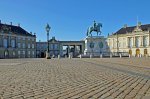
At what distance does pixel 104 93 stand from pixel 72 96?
40.4 inches

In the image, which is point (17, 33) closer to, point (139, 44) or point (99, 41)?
point (99, 41)

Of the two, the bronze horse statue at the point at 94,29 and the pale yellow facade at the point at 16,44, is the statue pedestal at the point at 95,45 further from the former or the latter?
the pale yellow facade at the point at 16,44

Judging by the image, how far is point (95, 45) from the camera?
57562 mm

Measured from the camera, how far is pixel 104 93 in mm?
6863

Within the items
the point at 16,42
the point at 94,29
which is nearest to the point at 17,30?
the point at 16,42

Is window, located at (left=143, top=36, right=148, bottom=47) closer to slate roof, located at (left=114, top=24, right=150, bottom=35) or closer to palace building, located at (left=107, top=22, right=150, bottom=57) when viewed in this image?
palace building, located at (left=107, top=22, right=150, bottom=57)

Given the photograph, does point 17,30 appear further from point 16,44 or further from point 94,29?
point 94,29

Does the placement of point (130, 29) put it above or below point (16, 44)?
above

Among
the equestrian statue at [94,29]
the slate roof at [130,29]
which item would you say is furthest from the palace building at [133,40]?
the equestrian statue at [94,29]

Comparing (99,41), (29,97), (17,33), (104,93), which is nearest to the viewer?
(29,97)

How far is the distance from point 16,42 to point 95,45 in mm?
35436

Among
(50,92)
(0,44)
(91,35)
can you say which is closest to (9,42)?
(0,44)

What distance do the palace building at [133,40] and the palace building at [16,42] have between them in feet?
107

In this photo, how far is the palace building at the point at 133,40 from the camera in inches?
3430
